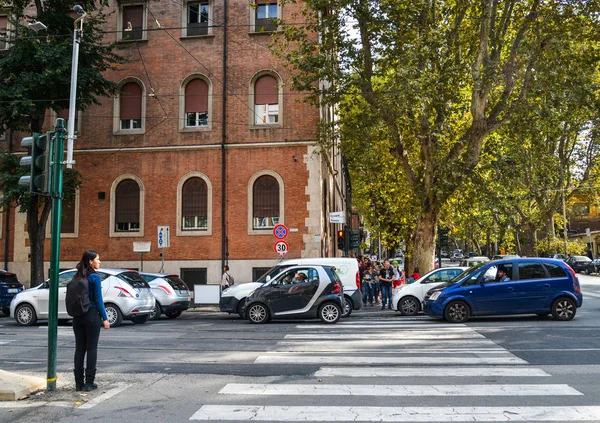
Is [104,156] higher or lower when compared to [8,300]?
higher

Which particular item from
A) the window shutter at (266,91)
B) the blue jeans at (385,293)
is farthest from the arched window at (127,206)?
the blue jeans at (385,293)

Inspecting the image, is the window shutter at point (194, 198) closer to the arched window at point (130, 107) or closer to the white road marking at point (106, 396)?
the arched window at point (130, 107)

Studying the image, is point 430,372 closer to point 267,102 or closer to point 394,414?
point 394,414

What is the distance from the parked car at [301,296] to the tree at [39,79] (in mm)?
10699

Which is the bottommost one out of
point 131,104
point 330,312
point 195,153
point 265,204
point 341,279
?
point 330,312

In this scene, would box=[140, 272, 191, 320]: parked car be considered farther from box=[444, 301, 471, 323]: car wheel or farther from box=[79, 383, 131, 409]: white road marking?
box=[79, 383, 131, 409]: white road marking

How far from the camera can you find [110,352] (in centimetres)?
1037

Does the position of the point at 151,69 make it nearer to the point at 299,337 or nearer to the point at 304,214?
the point at 304,214

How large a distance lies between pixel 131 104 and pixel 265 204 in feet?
25.0

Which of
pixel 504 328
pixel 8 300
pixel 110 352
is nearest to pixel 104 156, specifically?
pixel 8 300

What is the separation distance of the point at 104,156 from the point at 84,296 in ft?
64.3

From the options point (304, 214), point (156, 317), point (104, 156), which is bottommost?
point (156, 317)

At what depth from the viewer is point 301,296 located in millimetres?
14711

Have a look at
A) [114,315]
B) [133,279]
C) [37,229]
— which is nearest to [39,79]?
[37,229]
